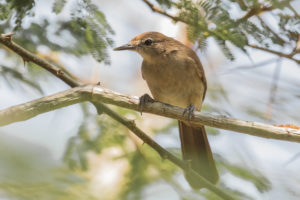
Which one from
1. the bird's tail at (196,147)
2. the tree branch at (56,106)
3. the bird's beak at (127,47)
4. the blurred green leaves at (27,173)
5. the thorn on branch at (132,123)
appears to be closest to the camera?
the blurred green leaves at (27,173)

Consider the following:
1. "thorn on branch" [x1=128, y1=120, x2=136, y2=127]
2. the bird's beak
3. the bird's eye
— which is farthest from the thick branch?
the bird's eye

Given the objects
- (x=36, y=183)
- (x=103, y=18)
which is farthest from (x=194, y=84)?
(x=36, y=183)

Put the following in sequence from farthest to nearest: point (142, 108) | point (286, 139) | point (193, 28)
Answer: point (142, 108), point (193, 28), point (286, 139)

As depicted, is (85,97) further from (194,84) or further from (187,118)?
(194,84)

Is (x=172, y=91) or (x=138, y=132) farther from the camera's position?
(x=172, y=91)

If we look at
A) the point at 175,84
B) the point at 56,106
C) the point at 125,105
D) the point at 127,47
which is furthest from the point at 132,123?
the point at 127,47

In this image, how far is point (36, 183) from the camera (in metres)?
1.25

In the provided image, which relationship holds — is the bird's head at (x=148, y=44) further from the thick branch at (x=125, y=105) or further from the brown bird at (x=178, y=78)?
the thick branch at (x=125, y=105)

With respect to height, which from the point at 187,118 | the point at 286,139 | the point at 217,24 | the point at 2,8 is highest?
the point at 2,8

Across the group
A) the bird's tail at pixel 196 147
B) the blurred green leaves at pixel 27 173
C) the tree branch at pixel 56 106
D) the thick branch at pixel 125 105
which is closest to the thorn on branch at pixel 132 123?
the tree branch at pixel 56 106

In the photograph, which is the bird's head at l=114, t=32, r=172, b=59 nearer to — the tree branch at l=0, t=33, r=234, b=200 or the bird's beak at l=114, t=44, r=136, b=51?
the bird's beak at l=114, t=44, r=136, b=51

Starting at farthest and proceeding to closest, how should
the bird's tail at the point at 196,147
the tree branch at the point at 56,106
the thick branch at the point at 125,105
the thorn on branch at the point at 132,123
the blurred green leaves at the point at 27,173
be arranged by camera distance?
the bird's tail at the point at 196,147 < the thorn on branch at the point at 132,123 < the thick branch at the point at 125,105 < the tree branch at the point at 56,106 < the blurred green leaves at the point at 27,173

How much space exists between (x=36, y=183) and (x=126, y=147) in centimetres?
304

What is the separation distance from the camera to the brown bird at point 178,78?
4.83 meters
